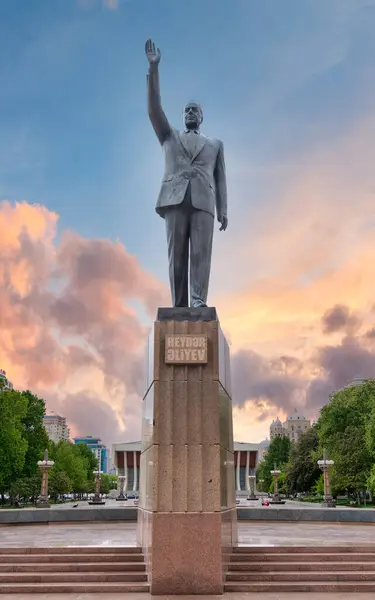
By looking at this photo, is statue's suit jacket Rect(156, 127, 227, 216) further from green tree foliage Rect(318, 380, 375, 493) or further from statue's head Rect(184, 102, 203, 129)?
green tree foliage Rect(318, 380, 375, 493)

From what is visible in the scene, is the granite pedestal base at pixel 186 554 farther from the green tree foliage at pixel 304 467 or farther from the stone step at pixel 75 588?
the green tree foliage at pixel 304 467

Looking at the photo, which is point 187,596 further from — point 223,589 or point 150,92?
point 150,92

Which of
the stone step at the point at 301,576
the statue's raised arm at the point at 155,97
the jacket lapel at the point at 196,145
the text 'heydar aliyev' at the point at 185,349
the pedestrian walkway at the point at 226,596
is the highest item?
the statue's raised arm at the point at 155,97

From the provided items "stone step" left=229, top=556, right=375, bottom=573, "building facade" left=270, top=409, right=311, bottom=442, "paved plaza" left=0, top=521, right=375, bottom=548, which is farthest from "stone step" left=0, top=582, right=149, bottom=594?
"building facade" left=270, top=409, right=311, bottom=442

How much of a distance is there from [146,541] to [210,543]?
1.12 m

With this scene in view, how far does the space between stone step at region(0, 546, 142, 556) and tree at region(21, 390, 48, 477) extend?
4043cm

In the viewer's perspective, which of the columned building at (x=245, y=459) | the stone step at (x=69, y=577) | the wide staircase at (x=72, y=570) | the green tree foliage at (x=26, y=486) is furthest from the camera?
the columned building at (x=245, y=459)

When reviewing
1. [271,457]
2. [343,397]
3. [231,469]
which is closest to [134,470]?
[271,457]

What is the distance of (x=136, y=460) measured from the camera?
362ft

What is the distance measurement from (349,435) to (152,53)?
133 feet

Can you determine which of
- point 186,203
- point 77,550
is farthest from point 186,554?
point 186,203

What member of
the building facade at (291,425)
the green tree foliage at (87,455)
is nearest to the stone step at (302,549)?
the green tree foliage at (87,455)

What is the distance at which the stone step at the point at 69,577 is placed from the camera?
821 centimetres

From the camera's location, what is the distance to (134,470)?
11269 cm
